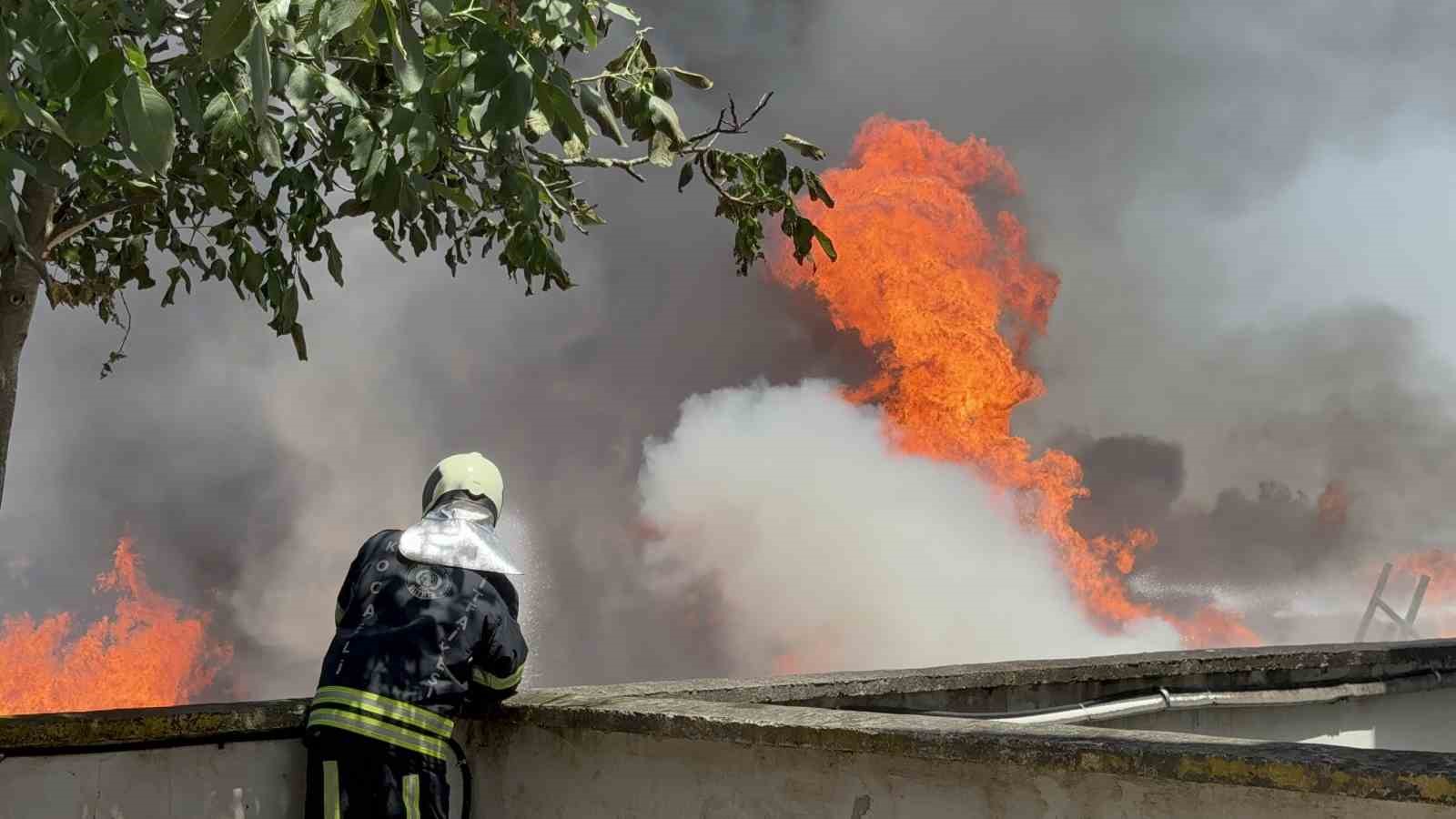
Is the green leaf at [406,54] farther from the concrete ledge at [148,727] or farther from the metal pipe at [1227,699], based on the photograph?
the metal pipe at [1227,699]

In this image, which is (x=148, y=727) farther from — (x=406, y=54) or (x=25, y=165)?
(x=406, y=54)

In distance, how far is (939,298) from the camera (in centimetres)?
2230

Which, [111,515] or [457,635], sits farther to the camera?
[111,515]

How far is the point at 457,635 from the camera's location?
3.52 meters

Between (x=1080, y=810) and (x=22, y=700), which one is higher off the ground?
(x=22, y=700)

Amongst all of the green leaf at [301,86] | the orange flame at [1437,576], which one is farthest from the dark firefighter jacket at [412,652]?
the orange flame at [1437,576]

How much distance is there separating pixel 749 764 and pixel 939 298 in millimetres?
19695

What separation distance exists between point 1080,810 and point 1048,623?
2554cm

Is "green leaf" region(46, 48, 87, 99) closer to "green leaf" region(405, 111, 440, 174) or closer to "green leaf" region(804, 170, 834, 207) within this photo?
"green leaf" region(405, 111, 440, 174)

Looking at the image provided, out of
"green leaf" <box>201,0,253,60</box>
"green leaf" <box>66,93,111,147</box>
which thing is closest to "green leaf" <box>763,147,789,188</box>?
"green leaf" <box>66,93,111,147</box>

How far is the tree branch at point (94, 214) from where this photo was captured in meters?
4.81

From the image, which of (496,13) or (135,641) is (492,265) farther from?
A: (496,13)

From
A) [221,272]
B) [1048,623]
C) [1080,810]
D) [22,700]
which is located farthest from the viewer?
[1048,623]

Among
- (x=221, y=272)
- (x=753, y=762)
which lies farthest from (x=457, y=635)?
(x=221, y=272)
